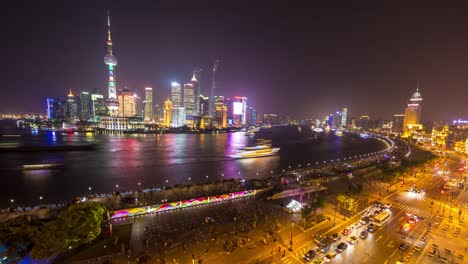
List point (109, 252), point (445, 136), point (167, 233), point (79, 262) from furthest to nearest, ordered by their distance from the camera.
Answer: point (445, 136) → point (167, 233) → point (109, 252) → point (79, 262)

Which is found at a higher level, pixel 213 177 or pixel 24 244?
pixel 24 244

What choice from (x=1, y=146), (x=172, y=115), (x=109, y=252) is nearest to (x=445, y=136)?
(x=109, y=252)

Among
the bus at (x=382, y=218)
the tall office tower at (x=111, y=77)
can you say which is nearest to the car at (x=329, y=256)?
the bus at (x=382, y=218)

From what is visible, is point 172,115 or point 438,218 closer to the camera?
point 438,218

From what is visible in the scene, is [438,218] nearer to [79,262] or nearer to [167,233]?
[167,233]

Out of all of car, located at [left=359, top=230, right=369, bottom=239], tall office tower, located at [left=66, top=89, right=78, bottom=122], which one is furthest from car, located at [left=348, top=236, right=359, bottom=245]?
tall office tower, located at [left=66, top=89, right=78, bottom=122]

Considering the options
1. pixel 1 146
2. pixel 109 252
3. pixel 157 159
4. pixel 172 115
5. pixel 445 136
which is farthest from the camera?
pixel 172 115

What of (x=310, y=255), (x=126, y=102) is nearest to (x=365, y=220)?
(x=310, y=255)

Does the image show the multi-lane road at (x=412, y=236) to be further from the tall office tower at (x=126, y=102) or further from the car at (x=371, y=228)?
the tall office tower at (x=126, y=102)

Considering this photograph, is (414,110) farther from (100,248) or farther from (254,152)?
(100,248)
